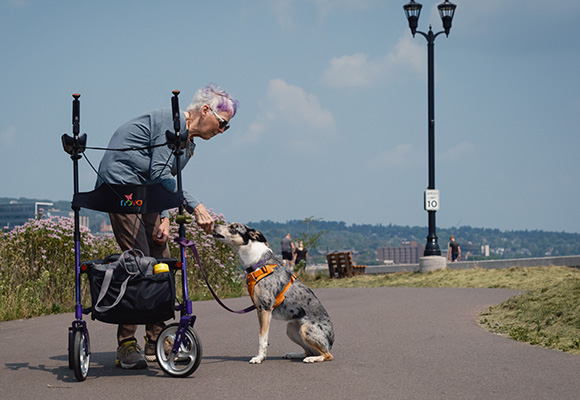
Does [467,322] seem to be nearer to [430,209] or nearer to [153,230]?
[153,230]

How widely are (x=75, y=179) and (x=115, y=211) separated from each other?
46 centimetres

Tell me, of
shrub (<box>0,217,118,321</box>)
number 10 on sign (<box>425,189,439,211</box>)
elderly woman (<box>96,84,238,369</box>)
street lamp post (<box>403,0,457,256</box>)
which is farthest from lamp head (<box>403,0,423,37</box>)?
elderly woman (<box>96,84,238,369</box>)

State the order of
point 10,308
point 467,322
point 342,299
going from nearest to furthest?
point 467,322, point 10,308, point 342,299

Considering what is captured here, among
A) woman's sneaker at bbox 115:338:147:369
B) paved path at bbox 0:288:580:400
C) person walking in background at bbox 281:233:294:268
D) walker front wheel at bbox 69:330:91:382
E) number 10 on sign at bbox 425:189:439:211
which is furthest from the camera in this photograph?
person walking in background at bbox 281:233:294:268

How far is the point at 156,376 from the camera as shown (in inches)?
258

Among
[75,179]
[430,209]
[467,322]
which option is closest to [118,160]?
[75,179]

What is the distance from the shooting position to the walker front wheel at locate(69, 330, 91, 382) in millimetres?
6145

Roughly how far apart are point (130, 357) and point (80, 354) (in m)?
0.70

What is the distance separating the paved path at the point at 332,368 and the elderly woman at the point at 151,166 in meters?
0.36

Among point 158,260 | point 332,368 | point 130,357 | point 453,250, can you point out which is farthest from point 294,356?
point 453,250

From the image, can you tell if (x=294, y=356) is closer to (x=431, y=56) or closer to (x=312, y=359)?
(x=312, y=359)

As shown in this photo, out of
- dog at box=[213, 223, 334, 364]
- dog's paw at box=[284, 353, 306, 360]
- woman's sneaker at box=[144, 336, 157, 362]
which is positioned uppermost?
dog at box=[213, 223, 334, 364]

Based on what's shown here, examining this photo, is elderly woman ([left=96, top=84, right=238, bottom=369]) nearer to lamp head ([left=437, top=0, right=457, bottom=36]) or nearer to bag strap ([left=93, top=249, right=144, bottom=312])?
bag strap ([left=93, top=249, right=144, bottom=312])

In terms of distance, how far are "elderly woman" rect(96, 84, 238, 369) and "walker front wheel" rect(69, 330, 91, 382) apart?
0.47m
